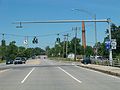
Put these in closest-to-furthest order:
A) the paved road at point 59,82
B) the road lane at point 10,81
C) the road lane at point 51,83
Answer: the road lane at point 51,83 → the paved road at point 59,82 → the road lane at point 10,81

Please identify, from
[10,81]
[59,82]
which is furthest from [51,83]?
[10,81]

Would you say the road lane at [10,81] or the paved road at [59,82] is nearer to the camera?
the paved road at [59,82]

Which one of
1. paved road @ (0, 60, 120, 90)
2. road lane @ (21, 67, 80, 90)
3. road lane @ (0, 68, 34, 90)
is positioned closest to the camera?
road lane @ (21, 67, 80, 90)

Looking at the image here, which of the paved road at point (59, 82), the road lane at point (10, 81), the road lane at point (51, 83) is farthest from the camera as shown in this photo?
the road lane at point (10, 81)

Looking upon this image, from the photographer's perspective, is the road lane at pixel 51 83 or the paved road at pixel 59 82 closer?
the road lane at pixel 51 83

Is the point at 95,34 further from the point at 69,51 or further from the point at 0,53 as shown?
the point at 69,51

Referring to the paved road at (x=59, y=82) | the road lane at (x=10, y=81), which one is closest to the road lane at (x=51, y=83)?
the paved road at (x=59, y=82)

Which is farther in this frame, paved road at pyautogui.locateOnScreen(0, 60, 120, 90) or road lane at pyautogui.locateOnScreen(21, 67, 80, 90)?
paved road at pyautogui.locateOnScreen(0, 60, 120, 90)

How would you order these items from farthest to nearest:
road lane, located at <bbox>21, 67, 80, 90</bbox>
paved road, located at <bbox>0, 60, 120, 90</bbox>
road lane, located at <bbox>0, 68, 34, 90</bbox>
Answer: road lane, located at <bbox>0, 68, 34, 90</bbox> → paved road, located at <bbox>0, 60, 120, 90</bbox> → road lane, located at <bbox>21, 67, 80, 90</bbox>

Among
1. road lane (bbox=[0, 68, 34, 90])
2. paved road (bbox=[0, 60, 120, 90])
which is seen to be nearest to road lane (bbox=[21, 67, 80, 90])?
paved road (bbox=[0, 60, 120, 90])

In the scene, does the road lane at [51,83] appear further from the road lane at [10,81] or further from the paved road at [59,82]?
the road lane at [10,81]

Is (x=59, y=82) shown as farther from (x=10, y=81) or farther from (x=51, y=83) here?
(x=10, y=81)

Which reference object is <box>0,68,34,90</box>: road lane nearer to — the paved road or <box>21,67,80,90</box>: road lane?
the paved road

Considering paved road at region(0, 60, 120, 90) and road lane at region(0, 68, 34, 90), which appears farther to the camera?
road lane at region(0, 68, 34, 90)
